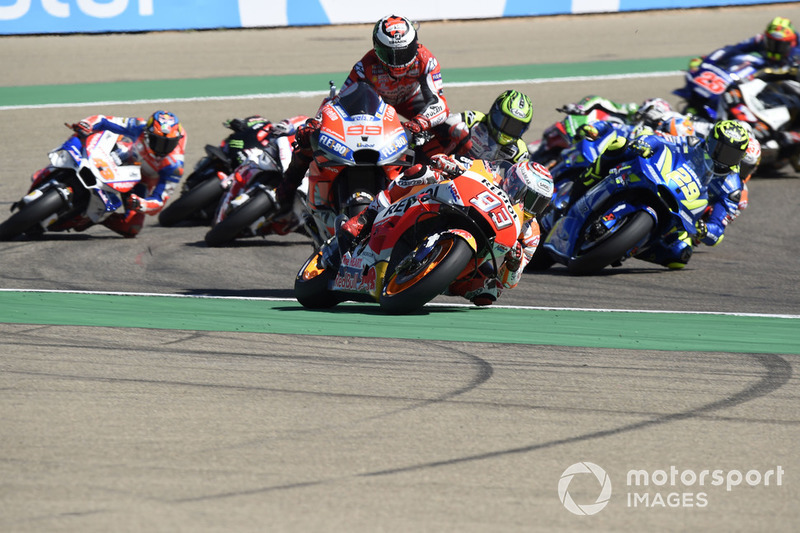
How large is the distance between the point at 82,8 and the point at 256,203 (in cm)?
1217

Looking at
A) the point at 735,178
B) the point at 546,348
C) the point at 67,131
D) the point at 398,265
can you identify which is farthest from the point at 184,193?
the point at 546,348

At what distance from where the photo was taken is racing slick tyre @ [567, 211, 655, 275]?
9.56 metres

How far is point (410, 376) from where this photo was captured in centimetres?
535

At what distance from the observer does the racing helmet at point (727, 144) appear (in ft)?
32.5

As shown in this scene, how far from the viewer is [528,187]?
6.97 meters

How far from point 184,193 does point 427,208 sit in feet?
21.8

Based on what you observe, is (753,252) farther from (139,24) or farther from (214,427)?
(139,24)

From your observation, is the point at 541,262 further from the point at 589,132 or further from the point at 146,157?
the point at 146,157

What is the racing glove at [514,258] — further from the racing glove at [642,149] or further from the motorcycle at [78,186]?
the motorcycle at [78,186]

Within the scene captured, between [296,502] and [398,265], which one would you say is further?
[398,265]

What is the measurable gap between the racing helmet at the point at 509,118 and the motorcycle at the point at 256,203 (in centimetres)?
279

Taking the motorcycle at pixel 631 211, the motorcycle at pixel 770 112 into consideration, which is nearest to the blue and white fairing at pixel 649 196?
the motorcycle at pixel 631 211

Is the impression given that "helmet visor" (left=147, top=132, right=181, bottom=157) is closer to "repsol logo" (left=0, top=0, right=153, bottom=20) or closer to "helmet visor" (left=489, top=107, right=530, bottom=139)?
"helmet visor" (left=489, top=107, right=530, bottom=139)

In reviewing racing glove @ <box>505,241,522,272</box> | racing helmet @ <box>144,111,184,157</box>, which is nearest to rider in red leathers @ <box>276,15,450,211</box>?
racing glove @ <box>505,241,522,272</box>
